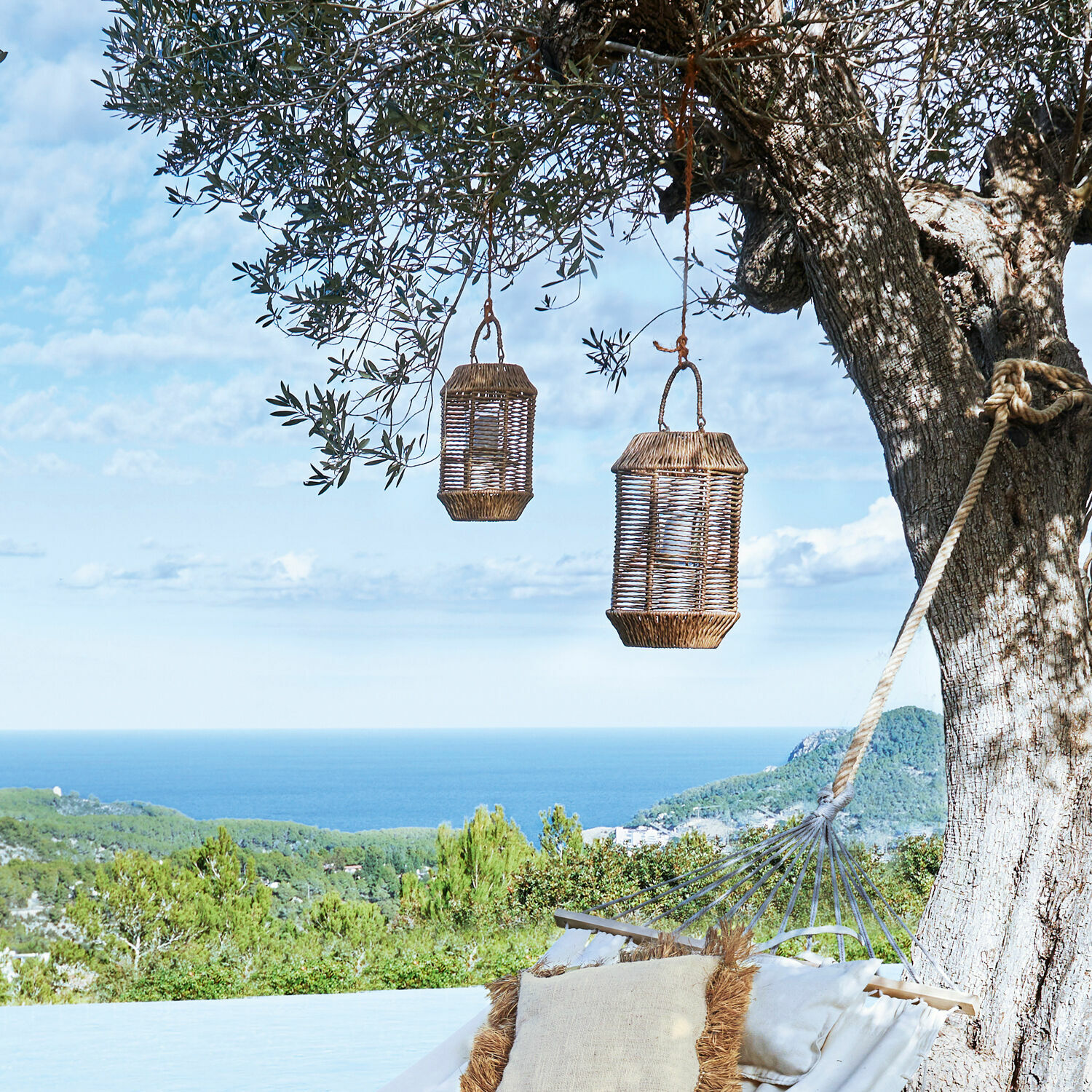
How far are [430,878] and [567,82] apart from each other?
5.60 m

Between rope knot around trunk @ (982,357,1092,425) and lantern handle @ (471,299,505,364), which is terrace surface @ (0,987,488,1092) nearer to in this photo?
lantern handle @ (471,299,505,364)

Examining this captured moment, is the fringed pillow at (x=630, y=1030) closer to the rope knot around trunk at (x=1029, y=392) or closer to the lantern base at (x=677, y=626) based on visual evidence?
the lantern base at (x=677, y=626)

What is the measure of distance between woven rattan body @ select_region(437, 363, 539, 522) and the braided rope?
995 mm

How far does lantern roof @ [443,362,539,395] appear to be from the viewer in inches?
106

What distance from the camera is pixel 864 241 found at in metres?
2.75

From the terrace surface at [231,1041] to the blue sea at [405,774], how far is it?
24.3 m

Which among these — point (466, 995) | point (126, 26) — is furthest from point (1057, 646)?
point (466, 995)

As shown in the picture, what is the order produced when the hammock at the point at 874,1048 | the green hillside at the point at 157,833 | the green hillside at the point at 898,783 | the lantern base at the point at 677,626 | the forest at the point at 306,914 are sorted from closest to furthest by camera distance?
1. the hammock at the point at 874,1048
2. the lantern base at the point at 677,626
3. the forest at the point at 306,914
4. the green hillside at the point at 898,783
5. the green hillside at the point at 157,833

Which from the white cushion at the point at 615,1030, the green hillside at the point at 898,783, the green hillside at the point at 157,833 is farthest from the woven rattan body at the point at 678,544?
the green hillside at the point at 157,833

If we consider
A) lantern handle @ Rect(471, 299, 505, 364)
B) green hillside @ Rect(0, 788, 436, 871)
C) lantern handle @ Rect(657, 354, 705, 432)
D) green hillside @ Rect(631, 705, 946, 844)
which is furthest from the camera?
green hillside @ Rect(0, 788, 436, 871)

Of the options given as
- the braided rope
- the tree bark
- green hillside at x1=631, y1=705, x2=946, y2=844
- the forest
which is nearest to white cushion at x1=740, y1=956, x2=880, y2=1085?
the tree bark

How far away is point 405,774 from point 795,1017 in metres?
44.7

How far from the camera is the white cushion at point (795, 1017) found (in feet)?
6.73

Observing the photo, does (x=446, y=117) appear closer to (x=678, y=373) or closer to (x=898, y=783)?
(x=678, y=373)
